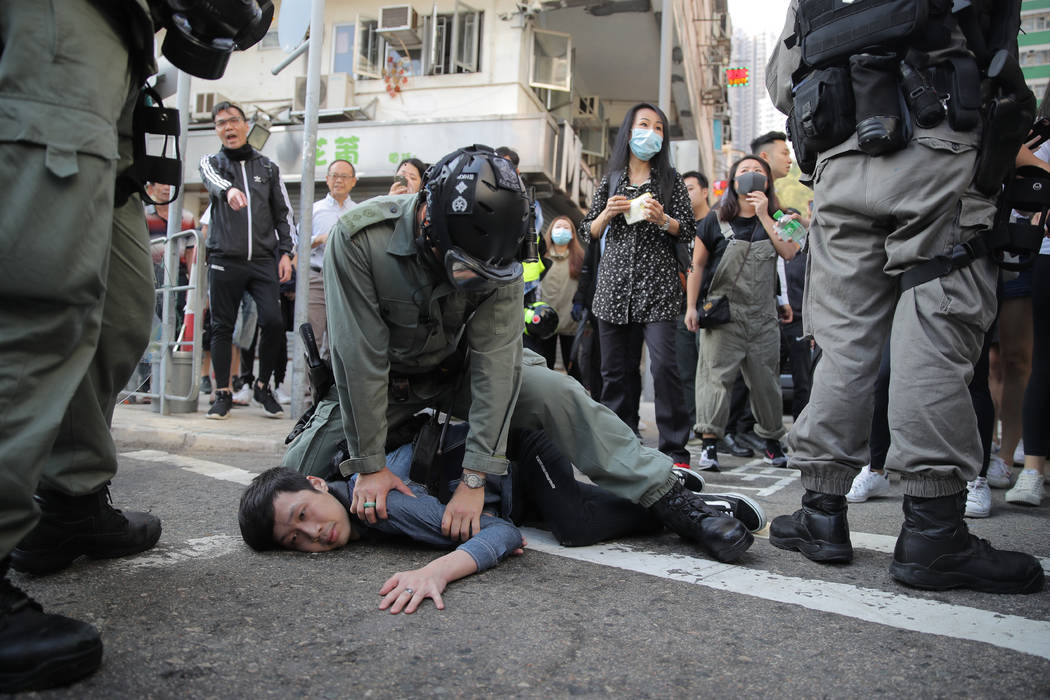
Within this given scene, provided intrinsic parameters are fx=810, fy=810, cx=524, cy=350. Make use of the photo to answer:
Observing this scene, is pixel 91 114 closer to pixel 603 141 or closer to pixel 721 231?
pixel 721 231

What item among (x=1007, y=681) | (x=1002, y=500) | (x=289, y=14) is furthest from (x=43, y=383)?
(x=289, y=14)

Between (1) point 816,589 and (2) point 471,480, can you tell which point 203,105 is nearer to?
(2) point 471,480

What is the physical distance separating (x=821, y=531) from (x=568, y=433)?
2.71 feet

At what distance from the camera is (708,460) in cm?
485

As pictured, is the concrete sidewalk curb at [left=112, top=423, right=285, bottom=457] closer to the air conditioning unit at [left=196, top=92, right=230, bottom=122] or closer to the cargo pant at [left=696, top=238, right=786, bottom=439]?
the cargo pant at [left=696, top=238, right=786, bottom=439]

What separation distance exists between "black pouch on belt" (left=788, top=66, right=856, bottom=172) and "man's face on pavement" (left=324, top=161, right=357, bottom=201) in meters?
5.17

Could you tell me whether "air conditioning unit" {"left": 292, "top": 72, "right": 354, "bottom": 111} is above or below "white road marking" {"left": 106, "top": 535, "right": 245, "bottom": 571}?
above

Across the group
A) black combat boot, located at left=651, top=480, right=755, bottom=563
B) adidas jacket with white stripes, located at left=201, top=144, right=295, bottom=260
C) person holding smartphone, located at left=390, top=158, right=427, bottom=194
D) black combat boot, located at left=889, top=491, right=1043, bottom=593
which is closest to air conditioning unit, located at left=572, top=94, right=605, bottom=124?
person holding smartphone, located at left=390, top=158, right=427, bottom=194

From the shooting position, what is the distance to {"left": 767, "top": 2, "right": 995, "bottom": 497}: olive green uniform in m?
2.22

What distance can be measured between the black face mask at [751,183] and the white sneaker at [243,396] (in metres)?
4.75

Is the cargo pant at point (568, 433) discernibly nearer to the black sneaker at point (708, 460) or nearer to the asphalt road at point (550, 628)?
the asphalt road at point (550, 628)

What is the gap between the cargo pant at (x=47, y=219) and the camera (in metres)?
1.42

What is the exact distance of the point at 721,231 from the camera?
5.24 meters

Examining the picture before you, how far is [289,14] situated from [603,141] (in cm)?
1640
